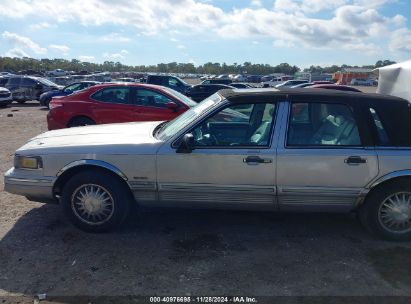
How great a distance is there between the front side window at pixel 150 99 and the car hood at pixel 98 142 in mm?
3593

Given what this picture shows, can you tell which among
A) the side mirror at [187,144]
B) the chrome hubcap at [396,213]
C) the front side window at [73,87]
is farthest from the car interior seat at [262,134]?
the front side window at [73,87]

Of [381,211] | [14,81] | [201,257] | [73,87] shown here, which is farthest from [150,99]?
[14,81]

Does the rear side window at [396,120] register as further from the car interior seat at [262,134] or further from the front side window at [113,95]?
the front side window at [113,95]

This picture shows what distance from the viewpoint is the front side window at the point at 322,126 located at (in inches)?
158

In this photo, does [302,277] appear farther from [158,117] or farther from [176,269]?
[158,117]

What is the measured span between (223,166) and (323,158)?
101cm

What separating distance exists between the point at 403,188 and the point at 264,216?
161cm

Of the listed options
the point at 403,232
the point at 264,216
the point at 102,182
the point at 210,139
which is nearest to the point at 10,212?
the point at 102,182

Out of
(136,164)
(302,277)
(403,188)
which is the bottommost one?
(302,277)

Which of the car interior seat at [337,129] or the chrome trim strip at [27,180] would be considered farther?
the chrome trim strip at [27,180]

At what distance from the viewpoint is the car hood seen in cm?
414

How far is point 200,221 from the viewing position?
470 cm

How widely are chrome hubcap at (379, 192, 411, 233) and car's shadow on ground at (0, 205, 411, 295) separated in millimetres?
199

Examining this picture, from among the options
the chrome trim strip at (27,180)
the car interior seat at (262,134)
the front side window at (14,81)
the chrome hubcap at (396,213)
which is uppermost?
the front side window at (14,81)
